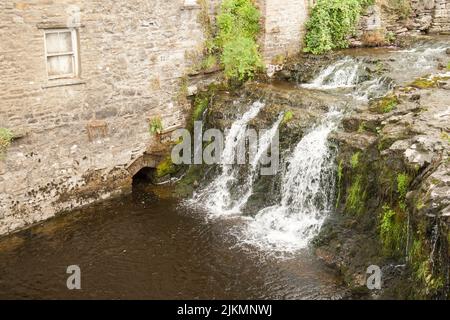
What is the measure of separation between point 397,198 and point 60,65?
7208mm

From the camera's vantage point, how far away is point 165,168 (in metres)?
13.6

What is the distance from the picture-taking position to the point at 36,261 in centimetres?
1009

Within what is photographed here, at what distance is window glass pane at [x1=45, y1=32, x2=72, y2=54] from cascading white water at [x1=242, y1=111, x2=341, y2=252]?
525cm

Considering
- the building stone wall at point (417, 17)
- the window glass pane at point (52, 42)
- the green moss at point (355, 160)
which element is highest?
the building stone wall at point (417, 17)

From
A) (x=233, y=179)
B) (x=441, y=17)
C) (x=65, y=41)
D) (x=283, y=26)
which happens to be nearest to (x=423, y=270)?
(x=233, y=179)

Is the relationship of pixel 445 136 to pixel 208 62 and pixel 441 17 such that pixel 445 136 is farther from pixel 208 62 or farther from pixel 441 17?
pixel 441 17

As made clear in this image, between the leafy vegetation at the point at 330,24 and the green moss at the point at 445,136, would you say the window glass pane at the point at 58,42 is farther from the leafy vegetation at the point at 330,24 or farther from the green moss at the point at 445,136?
the green moss at the point at 445,136

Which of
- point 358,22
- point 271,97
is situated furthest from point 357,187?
point 358,22

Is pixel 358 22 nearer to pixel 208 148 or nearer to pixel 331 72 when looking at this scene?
pixel 331 72

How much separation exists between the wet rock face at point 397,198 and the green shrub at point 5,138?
20.7 feet

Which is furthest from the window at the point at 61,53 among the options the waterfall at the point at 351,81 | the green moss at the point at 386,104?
the green moss at the point at 386,104

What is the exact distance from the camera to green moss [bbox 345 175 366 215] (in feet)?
32.9

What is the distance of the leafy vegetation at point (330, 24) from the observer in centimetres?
1584

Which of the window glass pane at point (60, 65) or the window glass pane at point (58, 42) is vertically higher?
the window glass pane at point (58, 42)
